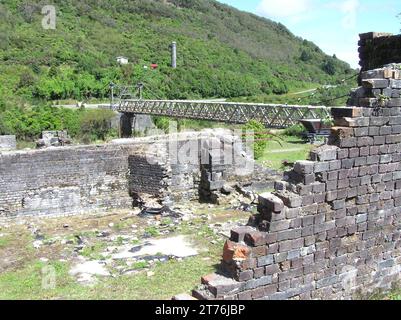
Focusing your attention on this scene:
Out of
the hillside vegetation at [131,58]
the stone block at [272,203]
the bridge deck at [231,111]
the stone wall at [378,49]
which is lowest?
the stone block at [272,203]

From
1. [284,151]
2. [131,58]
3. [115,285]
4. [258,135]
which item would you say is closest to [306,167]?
[115,285]

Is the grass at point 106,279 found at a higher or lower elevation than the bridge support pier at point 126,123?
lower

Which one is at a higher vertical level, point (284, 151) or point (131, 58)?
point (131, 58)

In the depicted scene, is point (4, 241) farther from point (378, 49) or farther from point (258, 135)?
point (258, 135)

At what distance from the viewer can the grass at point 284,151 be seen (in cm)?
1684

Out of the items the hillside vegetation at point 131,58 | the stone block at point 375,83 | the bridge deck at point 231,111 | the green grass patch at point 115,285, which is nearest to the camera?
the stone block at point 375,83

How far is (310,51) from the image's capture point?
95250mm

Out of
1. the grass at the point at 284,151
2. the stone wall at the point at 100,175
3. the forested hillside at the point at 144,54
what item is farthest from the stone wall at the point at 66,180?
the forested hillside at the point at 144,54

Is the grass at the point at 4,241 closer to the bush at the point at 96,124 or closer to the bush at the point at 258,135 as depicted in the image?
the bush at the point at 258,135

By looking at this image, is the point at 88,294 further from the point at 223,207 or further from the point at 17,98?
the point at 17,98

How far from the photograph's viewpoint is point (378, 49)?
7.97 meters

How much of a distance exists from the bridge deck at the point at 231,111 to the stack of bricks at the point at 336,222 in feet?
23.5

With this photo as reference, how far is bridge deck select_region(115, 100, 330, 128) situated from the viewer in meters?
18.9

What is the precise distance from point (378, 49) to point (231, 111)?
16401 millimetres
